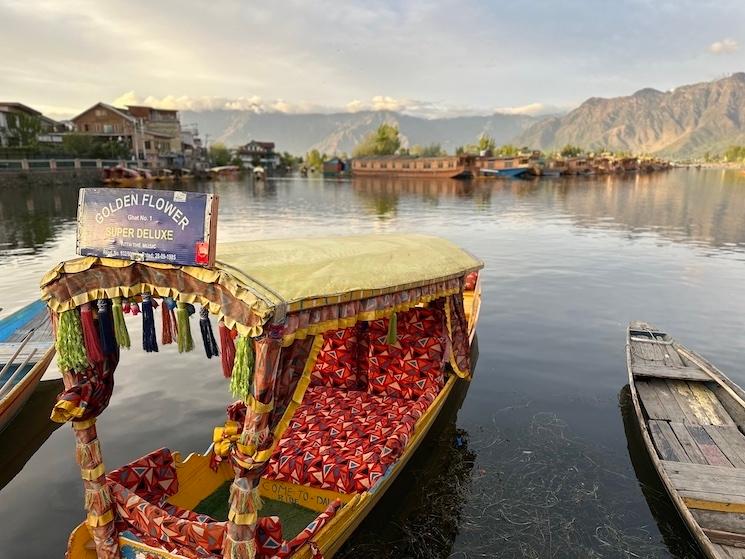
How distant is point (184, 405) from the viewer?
11898 millimetres

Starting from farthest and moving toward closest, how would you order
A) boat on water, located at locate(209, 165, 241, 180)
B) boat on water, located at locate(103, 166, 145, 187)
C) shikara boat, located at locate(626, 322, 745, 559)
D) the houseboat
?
1. boat on water, located at locate(209, 165, 241, 180)
2. the houseboat
3. boat on water, located at locate(103, 166, 145, 187)
4. shikara boat, located at locate(626, 322, 745, 559)

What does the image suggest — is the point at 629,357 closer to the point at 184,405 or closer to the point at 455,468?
the point at 455,468

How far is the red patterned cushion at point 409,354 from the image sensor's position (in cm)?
1045

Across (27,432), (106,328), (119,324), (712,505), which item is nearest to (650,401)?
(712,505)

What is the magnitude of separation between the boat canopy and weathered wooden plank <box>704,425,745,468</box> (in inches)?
263

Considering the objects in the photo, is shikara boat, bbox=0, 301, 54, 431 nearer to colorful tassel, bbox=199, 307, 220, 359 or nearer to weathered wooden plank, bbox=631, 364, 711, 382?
colorful tassel, bbox=199, 307, 220, 359

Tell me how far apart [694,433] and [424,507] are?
18.9 feet

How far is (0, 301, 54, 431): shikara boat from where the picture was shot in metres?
10.6

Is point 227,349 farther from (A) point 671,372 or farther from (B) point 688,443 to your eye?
(A) point 671,372

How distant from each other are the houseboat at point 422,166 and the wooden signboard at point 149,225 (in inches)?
3837

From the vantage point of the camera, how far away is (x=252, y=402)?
16.6 ft

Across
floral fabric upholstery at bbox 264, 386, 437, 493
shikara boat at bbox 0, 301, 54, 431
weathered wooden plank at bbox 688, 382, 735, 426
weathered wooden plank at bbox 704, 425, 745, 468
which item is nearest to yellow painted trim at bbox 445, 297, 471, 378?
floral fabric upholstery at bbox 264, 386, 437, 493

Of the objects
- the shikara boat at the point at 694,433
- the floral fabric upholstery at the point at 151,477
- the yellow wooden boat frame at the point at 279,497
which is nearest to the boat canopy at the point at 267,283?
the floral fabric upholstery at the point at 151,477

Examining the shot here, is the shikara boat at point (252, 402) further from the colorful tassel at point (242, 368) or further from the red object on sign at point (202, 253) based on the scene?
the red object on sign at point (202, 253)
